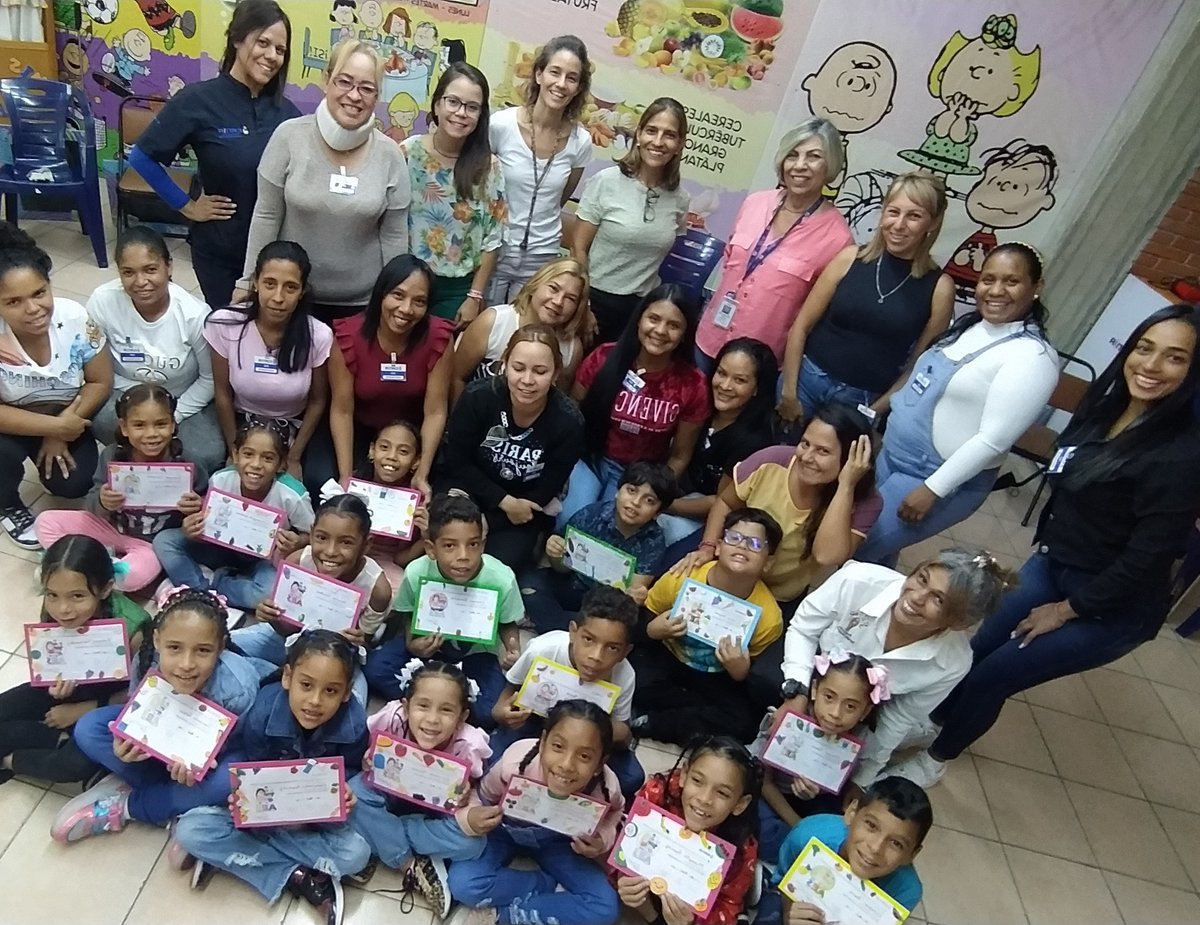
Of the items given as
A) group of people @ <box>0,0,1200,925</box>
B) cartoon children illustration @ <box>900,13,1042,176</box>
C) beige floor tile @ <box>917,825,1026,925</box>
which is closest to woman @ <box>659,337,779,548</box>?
group of people @ <box>0,0,1200,925</box>

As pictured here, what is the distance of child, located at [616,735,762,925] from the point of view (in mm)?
2133

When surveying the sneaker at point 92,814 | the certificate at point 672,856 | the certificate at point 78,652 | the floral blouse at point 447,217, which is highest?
the floral blouse at point 447,217

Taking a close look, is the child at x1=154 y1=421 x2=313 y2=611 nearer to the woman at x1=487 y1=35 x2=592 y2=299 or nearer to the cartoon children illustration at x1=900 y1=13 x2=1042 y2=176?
the woman at x1=487 y1=35 x2=592 y2=299

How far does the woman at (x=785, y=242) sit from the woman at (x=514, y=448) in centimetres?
77

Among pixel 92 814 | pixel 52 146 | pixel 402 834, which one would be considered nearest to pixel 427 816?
pixel 402 834

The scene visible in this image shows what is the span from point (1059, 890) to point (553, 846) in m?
1.76

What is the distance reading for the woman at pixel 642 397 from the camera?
3.07 m

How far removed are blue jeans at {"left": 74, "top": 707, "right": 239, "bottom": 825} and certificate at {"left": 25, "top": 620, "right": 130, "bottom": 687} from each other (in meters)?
0.12

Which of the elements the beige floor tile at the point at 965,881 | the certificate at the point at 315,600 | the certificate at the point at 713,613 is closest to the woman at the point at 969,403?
the certificate at the point at 713,613

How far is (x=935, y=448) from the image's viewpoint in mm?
2918

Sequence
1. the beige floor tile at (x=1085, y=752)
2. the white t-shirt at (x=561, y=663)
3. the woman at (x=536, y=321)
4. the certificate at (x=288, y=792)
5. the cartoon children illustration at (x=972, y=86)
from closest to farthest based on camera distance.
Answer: the certificate at (x=288, y=792), the white t-shirt at (x=561, y=663), the woman at (x=536, y=321), the beige floor tile at (x=1085, y=752), the cartoon children illustration at (x=972, y=86)

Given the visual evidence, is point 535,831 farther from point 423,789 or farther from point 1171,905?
point 1171,905

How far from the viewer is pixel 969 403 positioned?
2.81m

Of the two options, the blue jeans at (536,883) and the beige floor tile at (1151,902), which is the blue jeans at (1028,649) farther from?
the blue jeans at (536,883)
